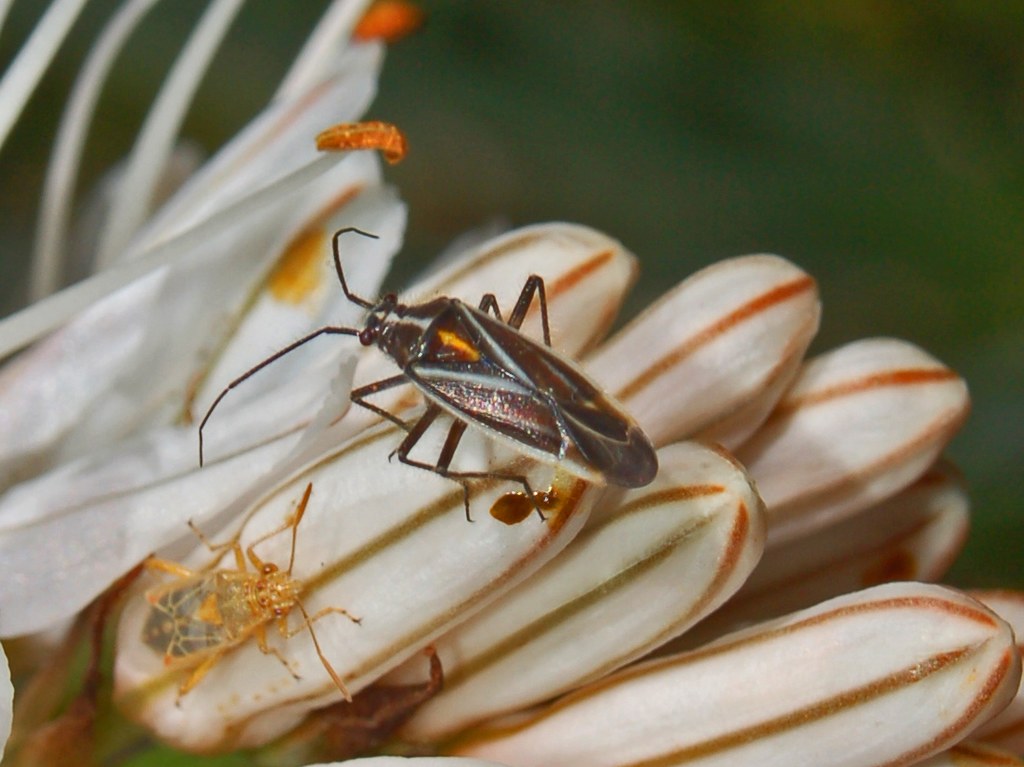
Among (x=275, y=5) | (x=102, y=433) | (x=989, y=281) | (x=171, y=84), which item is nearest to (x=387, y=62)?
(x=275, y=5)

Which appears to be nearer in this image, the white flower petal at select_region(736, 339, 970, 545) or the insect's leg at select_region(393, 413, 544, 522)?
the insect's leg at select_region(393, 413, 544, 522)

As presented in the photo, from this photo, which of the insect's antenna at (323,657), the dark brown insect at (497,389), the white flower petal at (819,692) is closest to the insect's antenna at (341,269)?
the dark brown insect at (497,389)

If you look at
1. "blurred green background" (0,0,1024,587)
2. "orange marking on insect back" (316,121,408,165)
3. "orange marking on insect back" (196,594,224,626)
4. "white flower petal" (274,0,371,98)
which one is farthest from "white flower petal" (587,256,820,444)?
"blurred green background" (0,0,1024,587)

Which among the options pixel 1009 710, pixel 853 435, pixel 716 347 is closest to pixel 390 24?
pixel 716 347

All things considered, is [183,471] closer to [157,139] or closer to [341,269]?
[341,269]

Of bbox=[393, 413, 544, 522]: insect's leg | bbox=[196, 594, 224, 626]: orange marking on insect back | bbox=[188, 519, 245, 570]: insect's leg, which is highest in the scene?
bbox=[393, 413, 544, 522]: insect's leg

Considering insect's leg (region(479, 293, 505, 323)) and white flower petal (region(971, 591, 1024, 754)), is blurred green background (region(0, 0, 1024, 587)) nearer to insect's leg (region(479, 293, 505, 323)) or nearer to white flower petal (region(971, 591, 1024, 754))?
white flower petal (region(971, 591, 1024, 754))
